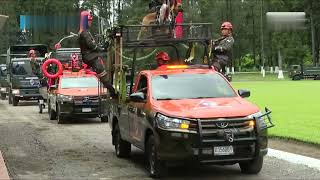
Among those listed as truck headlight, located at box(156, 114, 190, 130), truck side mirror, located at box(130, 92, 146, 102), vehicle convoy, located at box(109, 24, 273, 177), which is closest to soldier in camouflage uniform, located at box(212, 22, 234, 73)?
vehicle convoy, located at box(109, 24, 273, 177)

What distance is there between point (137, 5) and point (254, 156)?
74.1 metres

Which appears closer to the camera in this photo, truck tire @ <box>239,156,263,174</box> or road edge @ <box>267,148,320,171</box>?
truck tire @ <box>239,156,263,174</box>

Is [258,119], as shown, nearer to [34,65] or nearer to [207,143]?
[207,143]

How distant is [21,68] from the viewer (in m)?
35.7

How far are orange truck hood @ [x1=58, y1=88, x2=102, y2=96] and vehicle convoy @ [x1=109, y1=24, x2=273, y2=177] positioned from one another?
30.2 feet

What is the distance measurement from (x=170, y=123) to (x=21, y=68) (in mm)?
27338

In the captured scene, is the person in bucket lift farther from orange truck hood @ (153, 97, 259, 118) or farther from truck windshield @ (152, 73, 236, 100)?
orange truck hood @ (153, 97, 259, 118)

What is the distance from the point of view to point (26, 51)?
40812 mm

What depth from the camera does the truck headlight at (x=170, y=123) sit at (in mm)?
9500

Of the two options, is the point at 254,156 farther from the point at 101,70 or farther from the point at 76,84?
→ the point at 76,84

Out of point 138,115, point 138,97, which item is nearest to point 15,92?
point 138,115

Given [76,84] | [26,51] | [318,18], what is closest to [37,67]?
[26,51]

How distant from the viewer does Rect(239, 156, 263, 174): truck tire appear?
10112 mm

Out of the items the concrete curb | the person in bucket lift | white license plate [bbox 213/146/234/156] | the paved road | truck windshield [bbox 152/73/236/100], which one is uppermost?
the person in bucket lift
